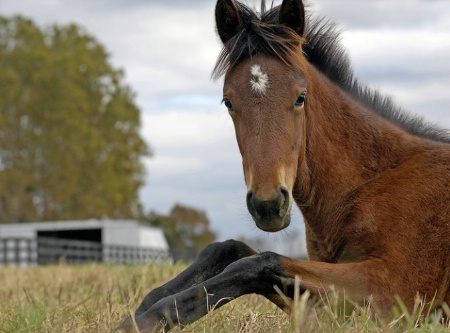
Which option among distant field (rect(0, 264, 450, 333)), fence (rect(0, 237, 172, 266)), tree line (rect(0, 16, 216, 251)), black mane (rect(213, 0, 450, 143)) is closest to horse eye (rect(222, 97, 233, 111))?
black mane (rect(213, 0, 450, 143))

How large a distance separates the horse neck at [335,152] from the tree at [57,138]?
3593 centimetres

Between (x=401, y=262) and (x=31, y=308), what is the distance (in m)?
2.56

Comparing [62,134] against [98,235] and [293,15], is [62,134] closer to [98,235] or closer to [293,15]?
[98,235]

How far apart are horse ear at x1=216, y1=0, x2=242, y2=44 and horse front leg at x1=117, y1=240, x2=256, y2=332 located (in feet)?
4.69

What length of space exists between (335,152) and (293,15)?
97 centimetres

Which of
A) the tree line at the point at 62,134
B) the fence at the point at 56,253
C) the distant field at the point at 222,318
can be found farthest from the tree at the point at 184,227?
the distant field at the point at 222,318

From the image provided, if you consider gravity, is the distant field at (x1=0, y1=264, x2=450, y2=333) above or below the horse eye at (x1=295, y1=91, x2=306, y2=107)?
below

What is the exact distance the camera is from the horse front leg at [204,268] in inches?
196

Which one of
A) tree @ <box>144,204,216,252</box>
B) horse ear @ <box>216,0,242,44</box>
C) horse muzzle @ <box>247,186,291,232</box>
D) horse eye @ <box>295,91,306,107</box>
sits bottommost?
tree @ <box>144,204,216,252</box>

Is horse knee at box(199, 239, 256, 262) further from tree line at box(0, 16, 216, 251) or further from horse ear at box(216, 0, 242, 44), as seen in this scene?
tree line at box(0, 16, 216, 251)

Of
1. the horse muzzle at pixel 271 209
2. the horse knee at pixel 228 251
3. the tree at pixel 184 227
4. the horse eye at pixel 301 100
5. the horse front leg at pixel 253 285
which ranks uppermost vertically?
the horse eye at pixel 301 100

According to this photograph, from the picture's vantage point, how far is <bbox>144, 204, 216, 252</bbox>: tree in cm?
5862

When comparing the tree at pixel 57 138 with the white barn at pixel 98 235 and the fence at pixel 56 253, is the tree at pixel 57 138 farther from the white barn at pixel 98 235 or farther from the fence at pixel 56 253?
the fence at pixel 56 253


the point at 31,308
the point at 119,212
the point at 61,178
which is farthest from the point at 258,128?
the point at 119,212
